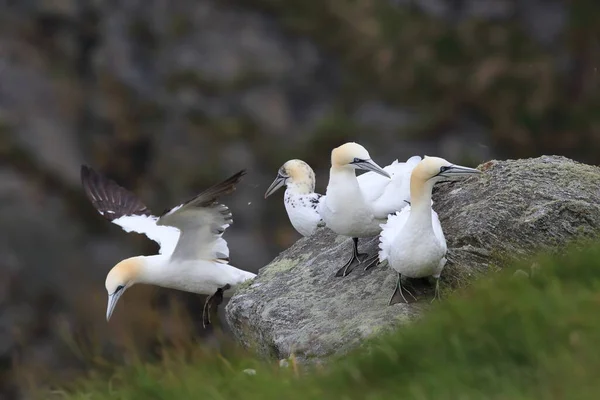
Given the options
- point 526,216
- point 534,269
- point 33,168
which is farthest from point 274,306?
point 33,168

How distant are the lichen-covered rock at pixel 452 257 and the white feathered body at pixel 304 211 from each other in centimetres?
166

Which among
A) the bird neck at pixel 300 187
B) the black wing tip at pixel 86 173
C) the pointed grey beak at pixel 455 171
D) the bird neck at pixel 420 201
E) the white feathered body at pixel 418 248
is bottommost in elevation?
the white feathered body at pixel 418 248

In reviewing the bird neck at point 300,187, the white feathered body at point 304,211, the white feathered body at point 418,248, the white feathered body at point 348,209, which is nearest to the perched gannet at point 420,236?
the white feathered body at point 418,248

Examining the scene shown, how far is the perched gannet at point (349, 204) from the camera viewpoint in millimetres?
7633

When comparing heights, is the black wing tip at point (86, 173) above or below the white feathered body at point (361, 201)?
above

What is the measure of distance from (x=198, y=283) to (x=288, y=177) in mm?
1238

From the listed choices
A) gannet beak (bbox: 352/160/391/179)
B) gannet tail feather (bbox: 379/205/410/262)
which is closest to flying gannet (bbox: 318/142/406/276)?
gannet beak (bbox: 352/160/391/179)

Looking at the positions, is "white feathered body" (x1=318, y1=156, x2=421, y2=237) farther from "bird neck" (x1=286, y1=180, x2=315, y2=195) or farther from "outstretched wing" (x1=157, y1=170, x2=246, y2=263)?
"bird neck" (x1=286, y1=180, x2=315, y2=195)

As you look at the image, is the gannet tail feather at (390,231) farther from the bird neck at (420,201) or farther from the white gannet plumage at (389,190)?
the white gannet plumage at (389,190)

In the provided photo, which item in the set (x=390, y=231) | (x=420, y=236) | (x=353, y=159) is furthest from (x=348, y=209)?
(x=420, y=236)

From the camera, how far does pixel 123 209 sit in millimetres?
11375

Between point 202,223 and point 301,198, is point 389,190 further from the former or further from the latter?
point 202,223

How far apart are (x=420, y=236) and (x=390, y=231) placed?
43cm

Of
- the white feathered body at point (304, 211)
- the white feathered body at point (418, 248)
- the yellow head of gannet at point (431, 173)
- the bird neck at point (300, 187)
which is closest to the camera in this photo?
the white feathered body at point (418, 248)
